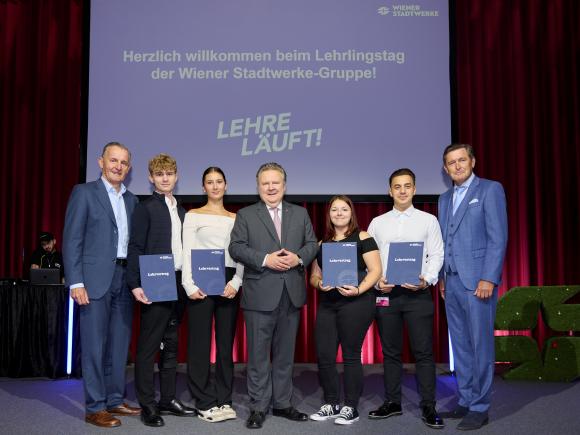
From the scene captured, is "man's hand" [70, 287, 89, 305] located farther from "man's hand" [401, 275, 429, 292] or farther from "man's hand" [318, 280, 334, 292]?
"man's hand" [401, 275, 429, 292]

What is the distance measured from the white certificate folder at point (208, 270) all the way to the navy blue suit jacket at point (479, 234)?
1372 millimetres

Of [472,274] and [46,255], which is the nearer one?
[472,274]

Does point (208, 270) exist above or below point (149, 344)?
above

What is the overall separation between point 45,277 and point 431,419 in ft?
11.0

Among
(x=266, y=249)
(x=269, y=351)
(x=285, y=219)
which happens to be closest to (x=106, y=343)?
(x=269, y=351)

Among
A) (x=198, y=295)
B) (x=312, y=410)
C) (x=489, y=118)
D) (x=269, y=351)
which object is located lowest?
(x=312, y=410)

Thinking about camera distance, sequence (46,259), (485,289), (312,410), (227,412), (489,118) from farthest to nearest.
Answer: (489,118), (46,259), (312,410), (227,412), (485,289)

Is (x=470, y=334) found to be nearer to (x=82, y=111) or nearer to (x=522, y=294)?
(x=522, y=294)

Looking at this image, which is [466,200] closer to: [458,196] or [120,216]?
[458,196]

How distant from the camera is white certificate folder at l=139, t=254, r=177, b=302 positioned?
9.34 feet

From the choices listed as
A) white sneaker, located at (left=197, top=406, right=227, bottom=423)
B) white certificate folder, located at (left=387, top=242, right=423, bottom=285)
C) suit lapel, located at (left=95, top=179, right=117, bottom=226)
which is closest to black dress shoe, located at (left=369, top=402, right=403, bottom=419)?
white certificate folder, located at (left=387, top=242, right=423, bottom=285)

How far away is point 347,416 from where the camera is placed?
293cm

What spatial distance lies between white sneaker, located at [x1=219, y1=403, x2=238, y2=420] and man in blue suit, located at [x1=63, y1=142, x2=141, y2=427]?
55cm

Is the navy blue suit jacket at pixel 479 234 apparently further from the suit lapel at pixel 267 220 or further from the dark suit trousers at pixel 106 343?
the dark suit trousers at pixel 106 343
